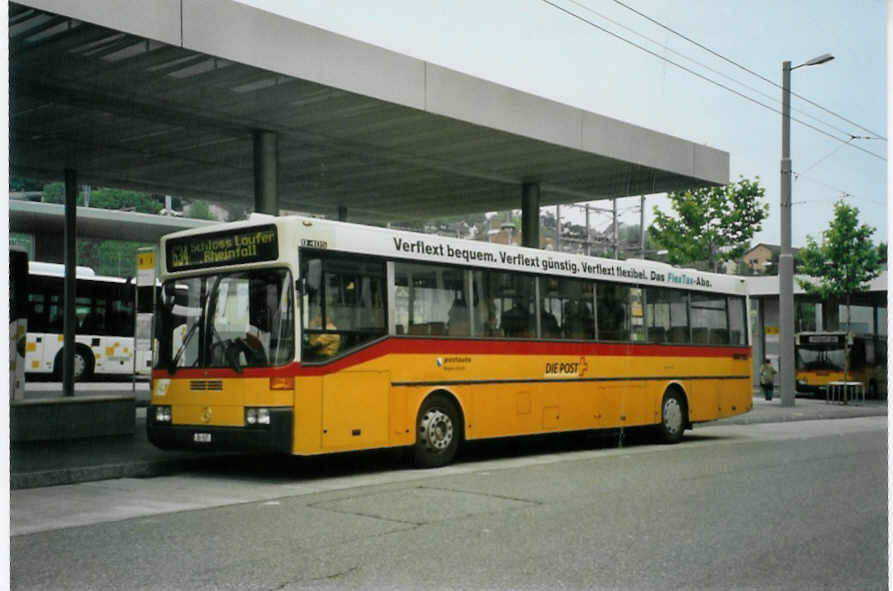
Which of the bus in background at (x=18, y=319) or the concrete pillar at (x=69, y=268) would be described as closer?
the bus in background at (x=18, y=319)

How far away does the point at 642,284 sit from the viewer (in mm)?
17281

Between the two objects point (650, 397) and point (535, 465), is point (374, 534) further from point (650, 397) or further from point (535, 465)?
point (650, 397)

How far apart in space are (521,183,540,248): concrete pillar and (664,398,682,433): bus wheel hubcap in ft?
18.4

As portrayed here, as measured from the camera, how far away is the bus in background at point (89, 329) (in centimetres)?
3062

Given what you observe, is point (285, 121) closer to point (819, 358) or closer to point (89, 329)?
point (89, 329)

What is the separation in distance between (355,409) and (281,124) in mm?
6503

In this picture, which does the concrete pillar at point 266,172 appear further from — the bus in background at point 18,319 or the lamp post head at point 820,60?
the lamp post head at point 820,60

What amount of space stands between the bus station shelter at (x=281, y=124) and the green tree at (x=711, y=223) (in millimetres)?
7178

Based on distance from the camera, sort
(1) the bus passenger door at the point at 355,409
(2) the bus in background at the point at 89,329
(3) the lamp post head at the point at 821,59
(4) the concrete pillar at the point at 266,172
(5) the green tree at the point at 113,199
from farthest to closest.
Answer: (2) the bus in background at the point at 89,329
(5) the green tree at the point at 113,199
(4) the concrete pillar at the point at 266,172
(1) the bus passenger door at the point at 355,409
(3) the lamp post head at the point at 821,59

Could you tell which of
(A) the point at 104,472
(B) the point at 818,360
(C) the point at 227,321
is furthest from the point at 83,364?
(B) the point at 818,360

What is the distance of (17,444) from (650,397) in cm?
981

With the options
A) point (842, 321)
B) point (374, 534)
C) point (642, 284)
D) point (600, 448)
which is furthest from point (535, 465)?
point (842, 321)

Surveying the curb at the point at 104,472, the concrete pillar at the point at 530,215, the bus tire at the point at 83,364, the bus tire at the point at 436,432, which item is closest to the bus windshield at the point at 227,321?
the curb at the point at 104,472

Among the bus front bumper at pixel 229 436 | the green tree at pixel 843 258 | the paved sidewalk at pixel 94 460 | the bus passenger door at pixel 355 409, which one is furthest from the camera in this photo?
the green tree at pixel 843 258
